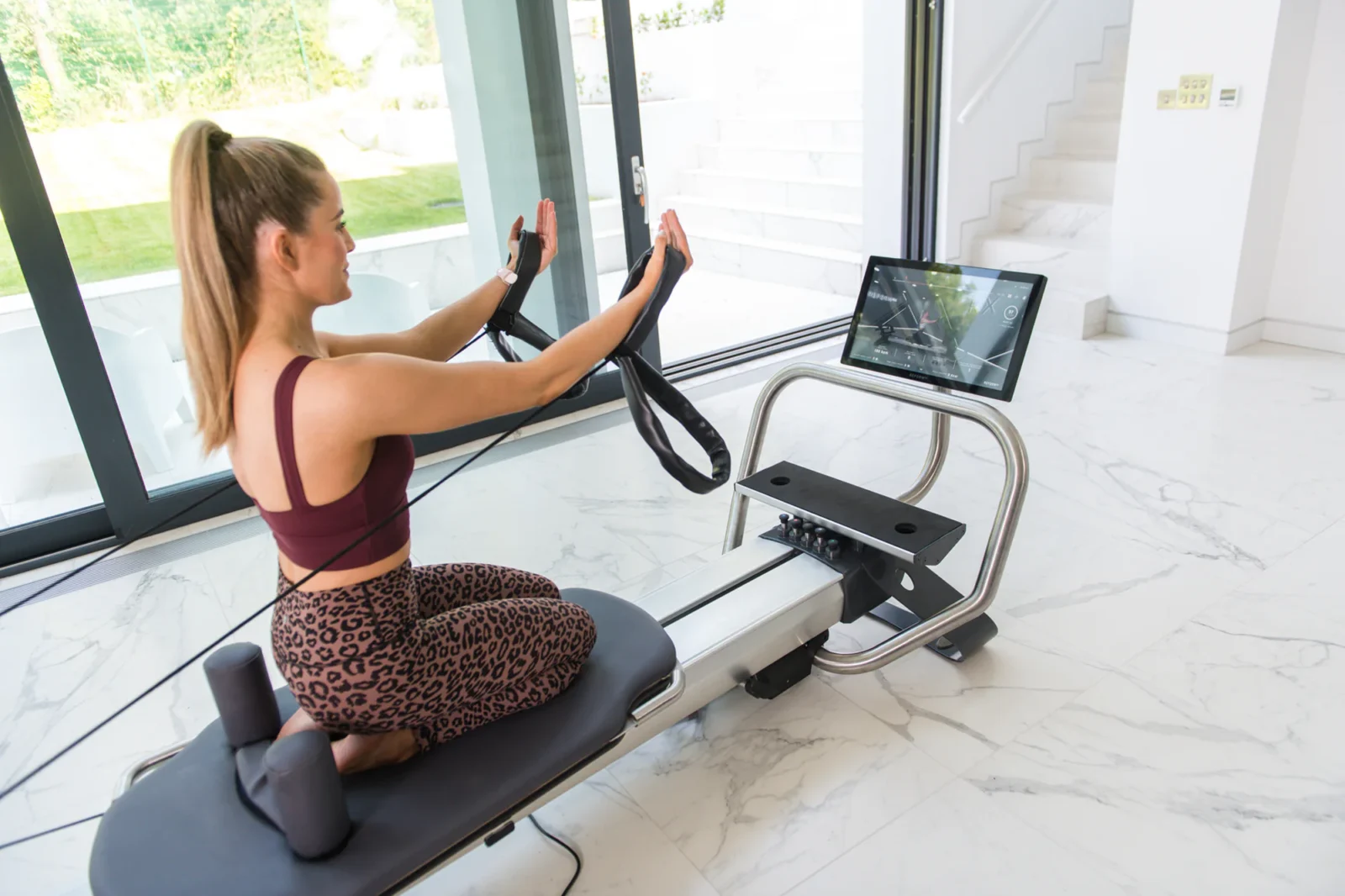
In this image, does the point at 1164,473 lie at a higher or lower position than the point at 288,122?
lower

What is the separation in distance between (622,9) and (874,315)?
1984mm

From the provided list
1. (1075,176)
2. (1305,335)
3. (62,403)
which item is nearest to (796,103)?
(1075,176)

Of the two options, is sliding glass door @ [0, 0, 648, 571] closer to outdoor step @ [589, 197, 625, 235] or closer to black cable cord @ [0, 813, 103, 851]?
outdoor step @ [589, 197, 625, 235]

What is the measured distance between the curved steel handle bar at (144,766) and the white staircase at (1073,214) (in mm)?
3977

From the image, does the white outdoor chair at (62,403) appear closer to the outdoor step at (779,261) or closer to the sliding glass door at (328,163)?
the sliding glass door at (328,163)

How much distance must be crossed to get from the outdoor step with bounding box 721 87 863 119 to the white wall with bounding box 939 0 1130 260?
4.60 feet

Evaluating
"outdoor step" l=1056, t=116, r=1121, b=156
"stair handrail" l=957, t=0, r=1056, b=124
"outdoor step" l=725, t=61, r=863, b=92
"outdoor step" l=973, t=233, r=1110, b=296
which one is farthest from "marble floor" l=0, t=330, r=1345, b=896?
"outdoor step" l=725, t=61, r=863, b=92

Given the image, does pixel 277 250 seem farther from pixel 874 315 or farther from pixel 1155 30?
pixel 1155 30

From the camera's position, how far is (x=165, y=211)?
9.50 ft

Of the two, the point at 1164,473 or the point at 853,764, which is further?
the point at 1164,473

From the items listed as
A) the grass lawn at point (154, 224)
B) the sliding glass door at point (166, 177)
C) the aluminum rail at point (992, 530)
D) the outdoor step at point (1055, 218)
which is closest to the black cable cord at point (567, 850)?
the aluminum rail at point (992, 530)

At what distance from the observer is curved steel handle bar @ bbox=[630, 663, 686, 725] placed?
156cm

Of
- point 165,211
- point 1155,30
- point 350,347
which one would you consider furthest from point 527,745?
point 1155,30

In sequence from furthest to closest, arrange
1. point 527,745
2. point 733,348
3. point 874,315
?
point 733,348 → point 874,315 → point 527,745
